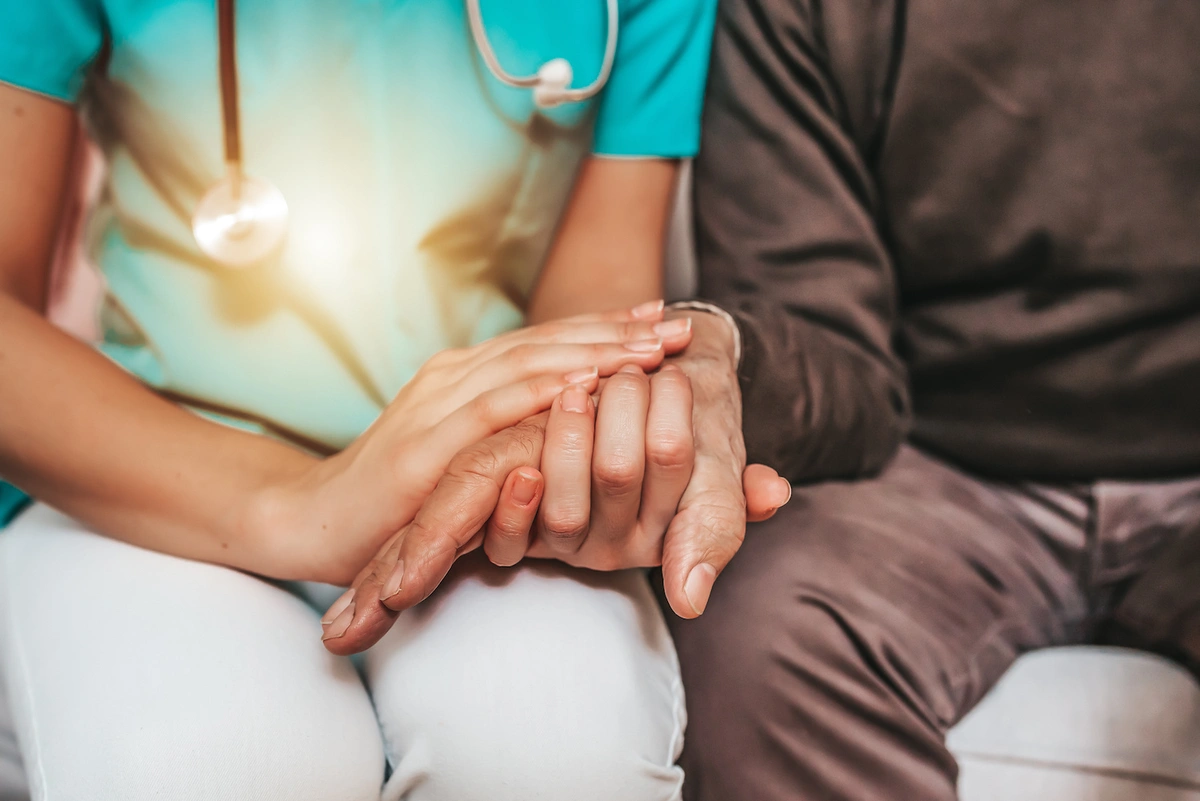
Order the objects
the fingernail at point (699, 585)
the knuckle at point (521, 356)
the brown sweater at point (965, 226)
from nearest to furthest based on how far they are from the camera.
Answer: the fingernail at point (699, 585) < the knuckle at point (521, 356) < the brown sweater at point (965, 226)

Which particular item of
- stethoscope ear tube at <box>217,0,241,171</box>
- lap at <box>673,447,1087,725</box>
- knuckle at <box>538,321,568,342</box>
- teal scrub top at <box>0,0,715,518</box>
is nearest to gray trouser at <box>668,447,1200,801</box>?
lap at <box>673,447,1087,725</box>

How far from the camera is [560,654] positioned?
505 millimetres

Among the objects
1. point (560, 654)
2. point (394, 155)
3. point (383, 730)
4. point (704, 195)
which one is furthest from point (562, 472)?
point (704, 195)

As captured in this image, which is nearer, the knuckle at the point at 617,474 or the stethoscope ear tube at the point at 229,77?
the knuckle at the point at 617,474

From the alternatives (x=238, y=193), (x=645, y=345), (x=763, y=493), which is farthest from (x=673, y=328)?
(x=238, y=193)

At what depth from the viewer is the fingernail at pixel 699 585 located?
0.44 m

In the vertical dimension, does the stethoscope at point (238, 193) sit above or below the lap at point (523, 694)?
above

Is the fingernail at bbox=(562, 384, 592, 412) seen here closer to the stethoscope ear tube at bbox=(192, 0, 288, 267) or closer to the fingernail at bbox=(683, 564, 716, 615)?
the fingernail at bbox=(683, 564, 716, 615)

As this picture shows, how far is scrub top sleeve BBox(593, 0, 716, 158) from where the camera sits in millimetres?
720

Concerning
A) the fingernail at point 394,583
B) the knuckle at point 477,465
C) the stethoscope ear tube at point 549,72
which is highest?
the stethoscope ear tube at point 549,72

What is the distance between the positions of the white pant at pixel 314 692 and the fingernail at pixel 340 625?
2.1 inches

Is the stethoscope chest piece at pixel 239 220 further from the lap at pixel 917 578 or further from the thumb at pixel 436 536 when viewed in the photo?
the lap at pixel 917 578

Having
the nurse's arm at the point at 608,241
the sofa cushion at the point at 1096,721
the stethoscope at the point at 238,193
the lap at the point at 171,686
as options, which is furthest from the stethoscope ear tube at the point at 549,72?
the sofa cushion at the point at 1096,721

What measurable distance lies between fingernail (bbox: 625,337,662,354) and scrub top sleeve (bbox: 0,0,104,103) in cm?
44
